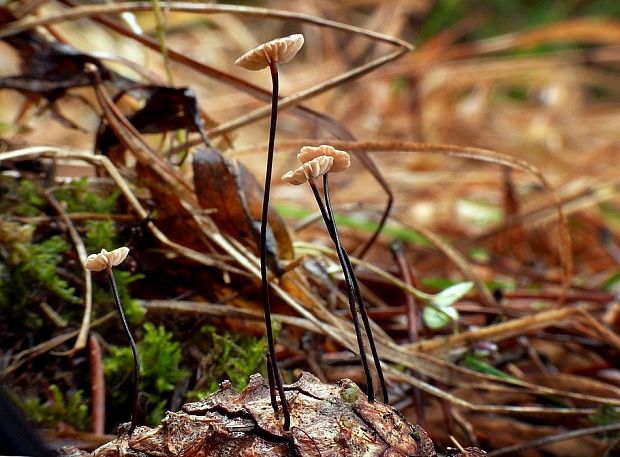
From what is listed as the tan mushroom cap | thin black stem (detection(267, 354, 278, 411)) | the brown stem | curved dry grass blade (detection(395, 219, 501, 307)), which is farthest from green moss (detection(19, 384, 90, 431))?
curved dry grass blade (detection(395, 219, 501, 307))

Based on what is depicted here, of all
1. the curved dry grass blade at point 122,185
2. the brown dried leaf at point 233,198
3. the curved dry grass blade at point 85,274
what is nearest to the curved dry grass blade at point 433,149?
the brown dried leaf at point 233,198

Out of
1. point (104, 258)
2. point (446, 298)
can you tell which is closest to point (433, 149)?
point (446, 298)

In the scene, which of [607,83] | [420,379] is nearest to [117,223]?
[420,379]

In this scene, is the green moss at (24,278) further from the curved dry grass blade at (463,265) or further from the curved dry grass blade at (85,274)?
the curved dry grass blade at (463,265)

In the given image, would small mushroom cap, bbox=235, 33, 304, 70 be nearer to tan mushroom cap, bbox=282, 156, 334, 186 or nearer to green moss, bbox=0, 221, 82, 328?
tan mushroom cap, bbox=282, 156, 334, 186

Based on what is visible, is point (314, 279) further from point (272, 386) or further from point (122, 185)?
point (272, 386)

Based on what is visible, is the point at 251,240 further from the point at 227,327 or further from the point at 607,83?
the point at 607,83

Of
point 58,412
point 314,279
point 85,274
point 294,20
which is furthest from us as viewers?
point 294,20
